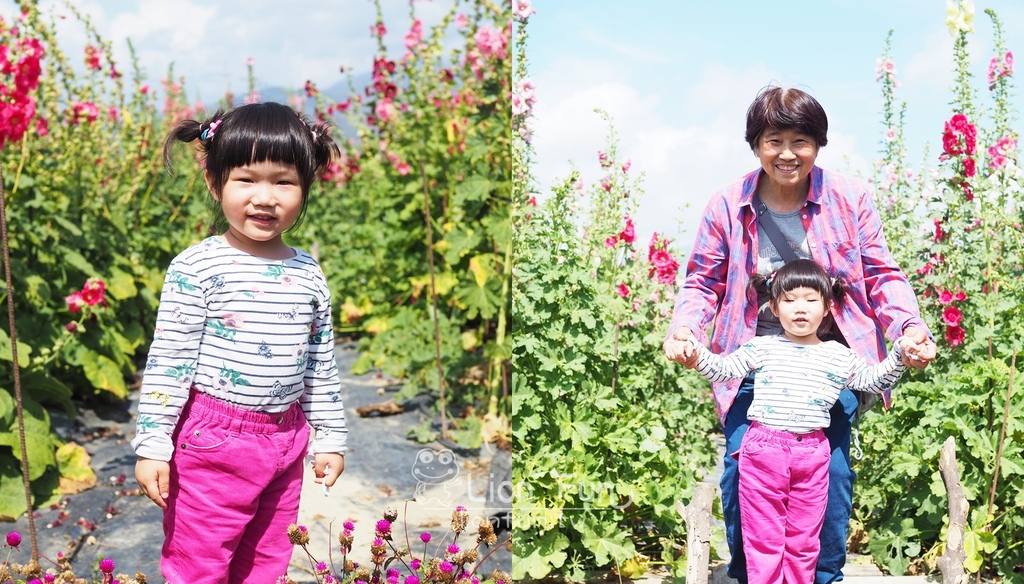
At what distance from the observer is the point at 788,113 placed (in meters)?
2.14

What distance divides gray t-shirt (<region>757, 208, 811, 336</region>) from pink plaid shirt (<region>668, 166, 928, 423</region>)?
0.06 feet

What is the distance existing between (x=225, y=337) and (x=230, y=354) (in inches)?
1.4

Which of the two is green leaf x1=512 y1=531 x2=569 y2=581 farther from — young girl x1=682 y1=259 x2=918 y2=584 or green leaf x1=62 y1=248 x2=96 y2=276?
green leaf x1=62 y1=248 x2=96 y2=276

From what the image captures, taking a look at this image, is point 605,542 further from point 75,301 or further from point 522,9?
point 75,301

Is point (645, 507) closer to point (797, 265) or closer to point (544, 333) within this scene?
point (544, 333)

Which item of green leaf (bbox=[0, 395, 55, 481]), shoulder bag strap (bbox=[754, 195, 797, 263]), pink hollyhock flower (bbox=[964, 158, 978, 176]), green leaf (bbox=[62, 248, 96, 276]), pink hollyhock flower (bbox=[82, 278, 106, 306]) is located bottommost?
green leaf (bbox=[0, 395, 55, 481])

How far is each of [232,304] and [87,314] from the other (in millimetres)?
2013

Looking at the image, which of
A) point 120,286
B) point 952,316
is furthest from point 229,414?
point 120,286

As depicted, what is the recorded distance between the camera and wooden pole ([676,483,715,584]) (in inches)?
88.4

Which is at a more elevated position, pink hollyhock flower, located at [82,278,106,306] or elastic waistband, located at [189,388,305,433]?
pink hollyhock flower, located at [82,278,106,306]

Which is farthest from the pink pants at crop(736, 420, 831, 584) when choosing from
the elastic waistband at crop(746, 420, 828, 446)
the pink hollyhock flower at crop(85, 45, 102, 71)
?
the pink hollyhock flower at crop(85, 45, 102, 71)

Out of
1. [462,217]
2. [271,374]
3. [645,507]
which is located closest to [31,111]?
[462,217]

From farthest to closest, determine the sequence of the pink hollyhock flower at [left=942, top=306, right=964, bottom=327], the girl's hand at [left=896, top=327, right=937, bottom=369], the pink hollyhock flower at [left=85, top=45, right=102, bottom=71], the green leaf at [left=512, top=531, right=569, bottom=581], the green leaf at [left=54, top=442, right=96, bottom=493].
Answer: the pink hollyhock flower at [left=85, top=45, right=102, bottom=71]
the green leaf at [left=54, top=442, right=96, bottom=493]
the pink hollyhock flower at [left=942, top=306, right=964, bottom=327]
the green leaf at [left=512, top=531, right=569, bottom=581]
the girl's hand at [left=896, top=327, right=937, bottom=369]

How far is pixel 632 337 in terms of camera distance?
314 cm
